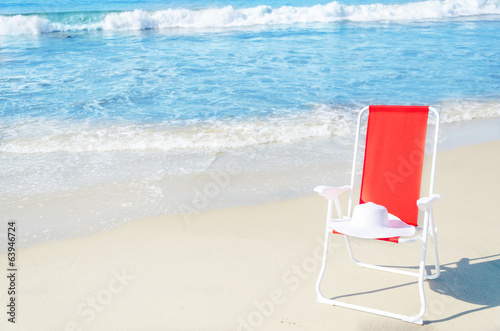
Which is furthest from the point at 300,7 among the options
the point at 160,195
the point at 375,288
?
the point at 375,288

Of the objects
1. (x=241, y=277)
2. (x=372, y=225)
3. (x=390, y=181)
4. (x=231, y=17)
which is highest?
(x=231, y=17)

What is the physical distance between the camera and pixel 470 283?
349cm

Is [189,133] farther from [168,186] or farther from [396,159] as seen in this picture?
[396,159]

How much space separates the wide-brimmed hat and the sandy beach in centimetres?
46

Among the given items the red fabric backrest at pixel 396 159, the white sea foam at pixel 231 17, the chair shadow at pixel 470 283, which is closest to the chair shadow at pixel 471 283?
the chair shadow at pixel 470 283

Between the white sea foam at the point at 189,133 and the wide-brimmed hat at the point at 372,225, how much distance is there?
330 cm

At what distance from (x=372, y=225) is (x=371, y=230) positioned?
10 cm

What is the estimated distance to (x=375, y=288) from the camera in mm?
3484

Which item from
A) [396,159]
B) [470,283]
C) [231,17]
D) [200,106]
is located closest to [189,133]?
[200,106]

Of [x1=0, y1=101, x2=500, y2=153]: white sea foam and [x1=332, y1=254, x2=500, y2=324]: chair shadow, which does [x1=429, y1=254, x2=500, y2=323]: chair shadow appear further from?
[x1=0, y1=101, x2=500, y2=153]: white sea foam

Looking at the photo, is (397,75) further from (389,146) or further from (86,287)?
(86,287)

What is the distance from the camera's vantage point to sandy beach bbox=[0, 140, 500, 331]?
3.17 meters

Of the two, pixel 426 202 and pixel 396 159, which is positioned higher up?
pixel 396 159

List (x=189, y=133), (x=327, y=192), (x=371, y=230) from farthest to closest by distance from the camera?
(x=189, y=133) < (x=327, y=192) < (x=371, y=230)
